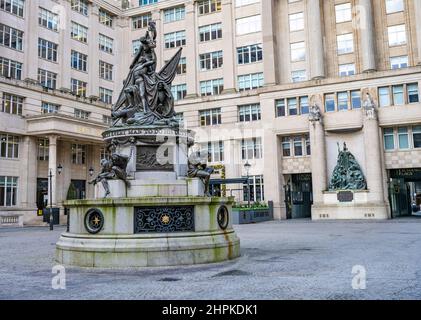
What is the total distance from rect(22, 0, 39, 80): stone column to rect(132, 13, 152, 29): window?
52.6ft

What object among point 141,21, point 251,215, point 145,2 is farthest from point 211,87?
point 251,215

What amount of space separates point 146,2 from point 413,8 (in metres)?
34.0

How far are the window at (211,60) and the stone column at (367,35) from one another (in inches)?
655

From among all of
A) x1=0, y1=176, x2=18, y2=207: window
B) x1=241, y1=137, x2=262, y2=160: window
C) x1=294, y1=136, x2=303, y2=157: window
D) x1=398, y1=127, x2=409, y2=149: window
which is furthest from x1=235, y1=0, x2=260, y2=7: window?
x1=0, y1=176, x2=18, y2=207: window

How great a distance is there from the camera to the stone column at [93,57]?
5550 centimetres

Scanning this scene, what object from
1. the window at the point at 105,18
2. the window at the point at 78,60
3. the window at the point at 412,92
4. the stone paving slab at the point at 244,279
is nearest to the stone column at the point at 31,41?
the window at the point at 78,60

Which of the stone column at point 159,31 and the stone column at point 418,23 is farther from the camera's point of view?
the stone column at point 159,31

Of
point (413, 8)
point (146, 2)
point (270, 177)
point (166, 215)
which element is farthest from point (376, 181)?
point (146, 2)

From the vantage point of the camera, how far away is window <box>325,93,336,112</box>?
4528cm

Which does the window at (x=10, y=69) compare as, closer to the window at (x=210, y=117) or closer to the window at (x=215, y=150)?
the window at (x=210, y=117)

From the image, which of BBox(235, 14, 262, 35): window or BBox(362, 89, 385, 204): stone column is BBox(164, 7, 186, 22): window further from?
BBox(362, 89, 385, 204): stone column

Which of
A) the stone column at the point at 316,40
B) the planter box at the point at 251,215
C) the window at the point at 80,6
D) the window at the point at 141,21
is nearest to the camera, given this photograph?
the planter box at the point at 251,215

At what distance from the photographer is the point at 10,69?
44.7m

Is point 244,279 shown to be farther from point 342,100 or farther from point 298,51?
point 298,51
